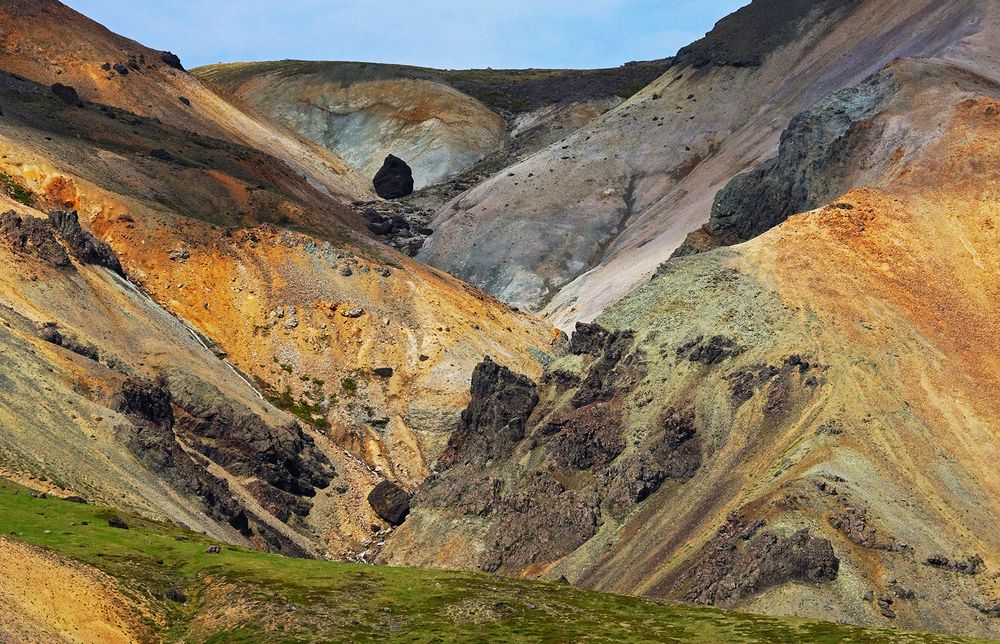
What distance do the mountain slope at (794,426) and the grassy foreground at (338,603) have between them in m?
13.4

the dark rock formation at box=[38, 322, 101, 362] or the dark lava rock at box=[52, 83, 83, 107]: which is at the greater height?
the dark lava rock at box=[52, 83, 83, 107]

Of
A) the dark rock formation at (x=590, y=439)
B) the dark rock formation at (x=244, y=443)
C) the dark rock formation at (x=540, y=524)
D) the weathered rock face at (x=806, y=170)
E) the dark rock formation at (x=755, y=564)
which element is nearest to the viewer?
the dark rock formation at (x=755, y=564)

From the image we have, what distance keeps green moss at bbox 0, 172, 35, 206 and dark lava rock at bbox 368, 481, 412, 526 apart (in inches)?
1416

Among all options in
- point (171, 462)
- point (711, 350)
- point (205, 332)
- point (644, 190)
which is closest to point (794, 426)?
point (711, 350)

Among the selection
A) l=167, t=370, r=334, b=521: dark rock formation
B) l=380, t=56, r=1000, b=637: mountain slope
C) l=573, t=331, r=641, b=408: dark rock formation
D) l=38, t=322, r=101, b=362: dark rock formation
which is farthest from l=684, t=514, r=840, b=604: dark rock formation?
l=38, t=322, r=101, b=362: dark rock formation

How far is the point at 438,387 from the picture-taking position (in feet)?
424

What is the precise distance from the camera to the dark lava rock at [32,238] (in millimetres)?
115062

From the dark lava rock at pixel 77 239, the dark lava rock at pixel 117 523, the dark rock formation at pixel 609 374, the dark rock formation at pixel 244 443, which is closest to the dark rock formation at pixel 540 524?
the dark rock formation at pixel 609 374

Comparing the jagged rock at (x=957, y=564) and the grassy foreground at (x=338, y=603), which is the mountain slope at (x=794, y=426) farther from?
the grassy foreground at (x=338, y=603)

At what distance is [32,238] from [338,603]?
5526 cm

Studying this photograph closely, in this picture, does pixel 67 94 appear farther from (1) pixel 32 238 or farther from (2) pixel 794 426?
(2) pixel 794 426

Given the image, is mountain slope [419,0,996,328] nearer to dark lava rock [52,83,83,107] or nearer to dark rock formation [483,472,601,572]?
dark lava rock [52,83,83,107]

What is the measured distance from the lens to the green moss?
12812 centimetres

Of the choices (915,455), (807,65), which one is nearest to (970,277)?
(915,455)
